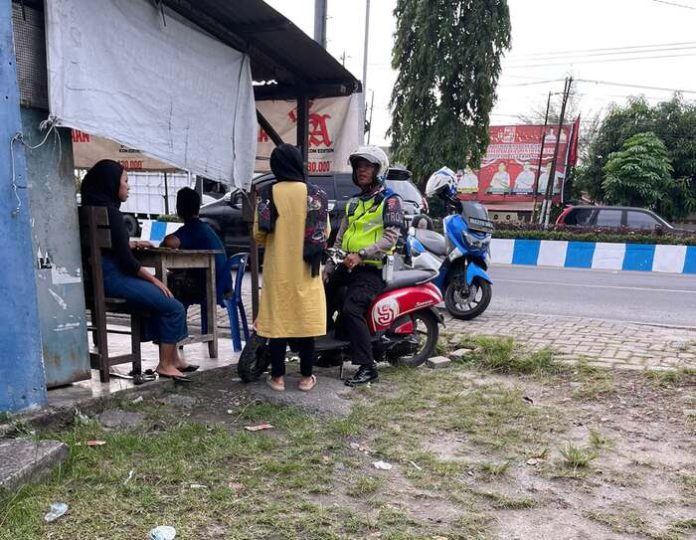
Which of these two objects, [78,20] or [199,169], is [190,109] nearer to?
[199,169]

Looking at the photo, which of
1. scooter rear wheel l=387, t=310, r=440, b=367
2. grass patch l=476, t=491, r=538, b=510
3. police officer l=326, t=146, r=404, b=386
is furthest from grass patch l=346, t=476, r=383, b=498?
scooter rear wheel l=387, t=310, r=440, b=367

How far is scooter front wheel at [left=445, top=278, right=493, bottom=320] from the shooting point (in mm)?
7184

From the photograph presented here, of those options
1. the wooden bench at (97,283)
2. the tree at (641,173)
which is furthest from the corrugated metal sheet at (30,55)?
the tree at (641,173)

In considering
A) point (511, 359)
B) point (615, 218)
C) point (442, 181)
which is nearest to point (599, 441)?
point (511, 359)

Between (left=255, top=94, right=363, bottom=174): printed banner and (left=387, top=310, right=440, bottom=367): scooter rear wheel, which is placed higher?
(left=255, top=94, right=363, bottom=174): printed banner

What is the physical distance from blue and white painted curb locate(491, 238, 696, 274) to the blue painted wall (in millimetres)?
14374

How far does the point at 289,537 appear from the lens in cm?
241

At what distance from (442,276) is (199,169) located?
148 inches

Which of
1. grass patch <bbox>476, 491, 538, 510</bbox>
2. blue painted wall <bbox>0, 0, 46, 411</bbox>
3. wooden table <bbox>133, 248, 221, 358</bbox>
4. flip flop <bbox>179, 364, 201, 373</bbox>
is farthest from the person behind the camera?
flip flop <bbox>179, 364, 201, 373</bbox>

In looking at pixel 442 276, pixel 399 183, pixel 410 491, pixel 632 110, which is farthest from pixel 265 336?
pixel 632 110

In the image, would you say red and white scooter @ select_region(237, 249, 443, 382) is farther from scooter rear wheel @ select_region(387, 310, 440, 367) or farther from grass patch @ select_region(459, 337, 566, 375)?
grass patch @ select_region(459, 337, 566, 375)

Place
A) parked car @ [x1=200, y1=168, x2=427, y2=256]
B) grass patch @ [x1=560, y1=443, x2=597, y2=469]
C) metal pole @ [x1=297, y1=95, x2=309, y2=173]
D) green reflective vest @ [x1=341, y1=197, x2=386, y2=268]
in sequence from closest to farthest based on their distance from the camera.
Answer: grass patch @ [x1=560, y1=443, x2=597, y2=469]
green reflective vest @ [x1=341, y1=197, x2=386, y2=268]
metal pole @ [x1=297, y1=95, x2=309, y2=173]
parked car @ [x1=200, y1=168, x2=427, y2=256]

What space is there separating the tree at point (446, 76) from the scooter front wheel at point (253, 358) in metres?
18.3

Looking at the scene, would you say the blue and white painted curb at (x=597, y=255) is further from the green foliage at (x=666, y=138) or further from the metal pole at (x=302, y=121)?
the green foliage at (x=666, y=138)
